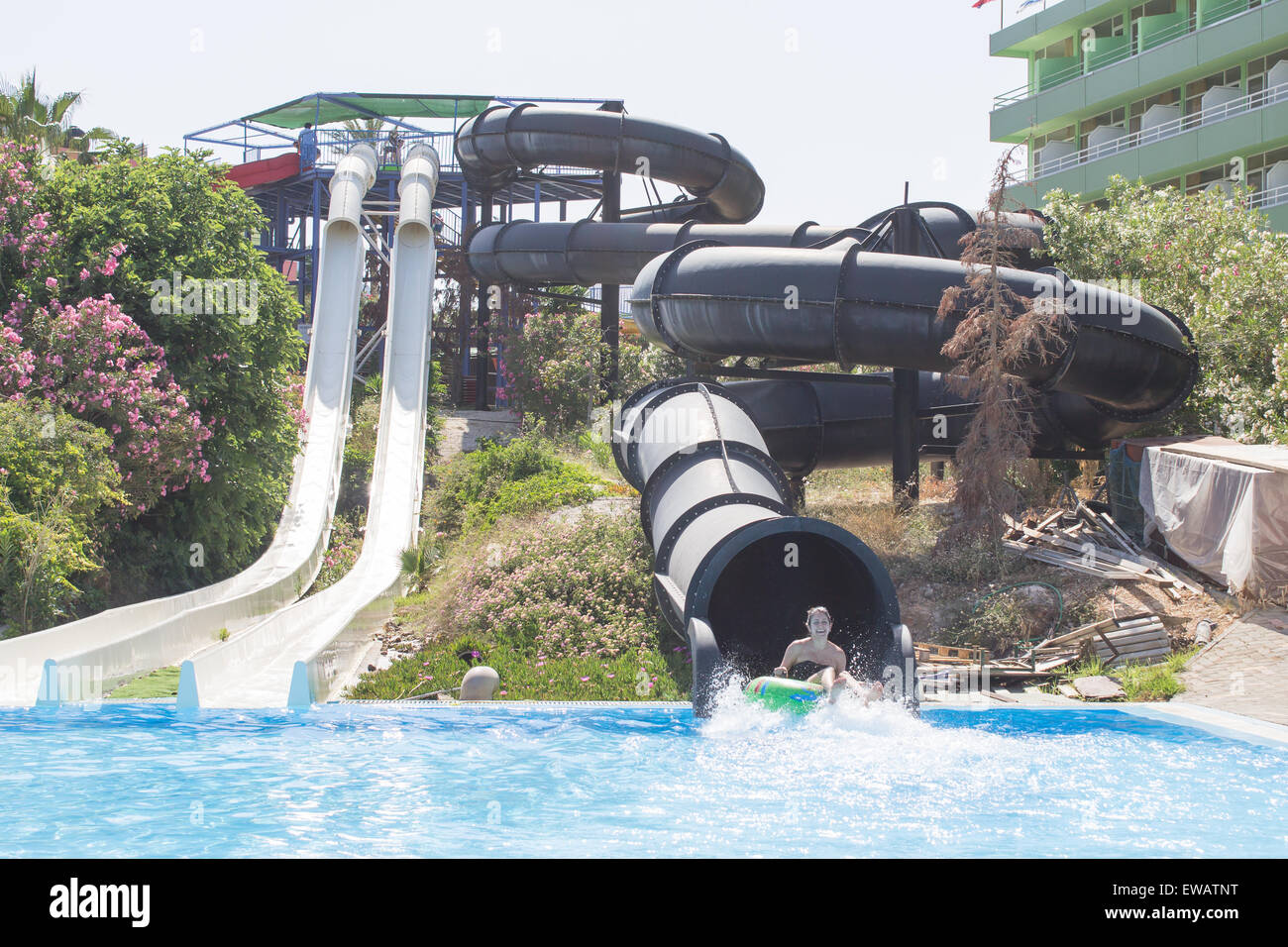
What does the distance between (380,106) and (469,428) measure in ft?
42.7

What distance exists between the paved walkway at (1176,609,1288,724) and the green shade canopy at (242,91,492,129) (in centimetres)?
2586

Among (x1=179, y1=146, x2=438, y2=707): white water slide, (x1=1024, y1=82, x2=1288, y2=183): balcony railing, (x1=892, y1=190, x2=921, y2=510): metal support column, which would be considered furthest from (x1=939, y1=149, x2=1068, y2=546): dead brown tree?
(x1=1024, y1=82, x2=1288, y2=183): balcony railing

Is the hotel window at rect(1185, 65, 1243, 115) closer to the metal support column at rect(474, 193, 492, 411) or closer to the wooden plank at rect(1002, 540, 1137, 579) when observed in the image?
the metal support column at rect(474, 193, 492, 411)

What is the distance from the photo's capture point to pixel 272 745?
8922mm

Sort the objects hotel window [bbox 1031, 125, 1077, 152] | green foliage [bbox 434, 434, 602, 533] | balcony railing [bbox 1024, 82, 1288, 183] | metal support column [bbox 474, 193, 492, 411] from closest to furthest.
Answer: green foliage [bbox 434, 434, 602, 533] < metal support column [bbox 474, 193, 492, 411] < balcony railing [bbox 1024, 82, 1288, 183] < hotel window [bbox 1031, 125, 1077, 152]

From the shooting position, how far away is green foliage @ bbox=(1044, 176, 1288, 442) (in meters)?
15.0

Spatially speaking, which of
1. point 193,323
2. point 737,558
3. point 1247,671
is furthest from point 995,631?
point 193,323

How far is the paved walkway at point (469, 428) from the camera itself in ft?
80.3

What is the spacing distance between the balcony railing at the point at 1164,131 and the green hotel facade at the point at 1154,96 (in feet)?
0.13

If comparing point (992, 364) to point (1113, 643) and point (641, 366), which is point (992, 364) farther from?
point (641, 366)

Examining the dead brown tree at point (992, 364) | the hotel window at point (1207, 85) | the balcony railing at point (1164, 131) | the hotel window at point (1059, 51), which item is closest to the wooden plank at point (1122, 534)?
the dead brown tree at point (992, 364)

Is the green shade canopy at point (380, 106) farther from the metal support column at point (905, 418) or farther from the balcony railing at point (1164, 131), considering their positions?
the metal support column at point (905, 418)

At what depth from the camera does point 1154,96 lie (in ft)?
119

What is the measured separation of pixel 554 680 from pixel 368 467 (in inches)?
490
